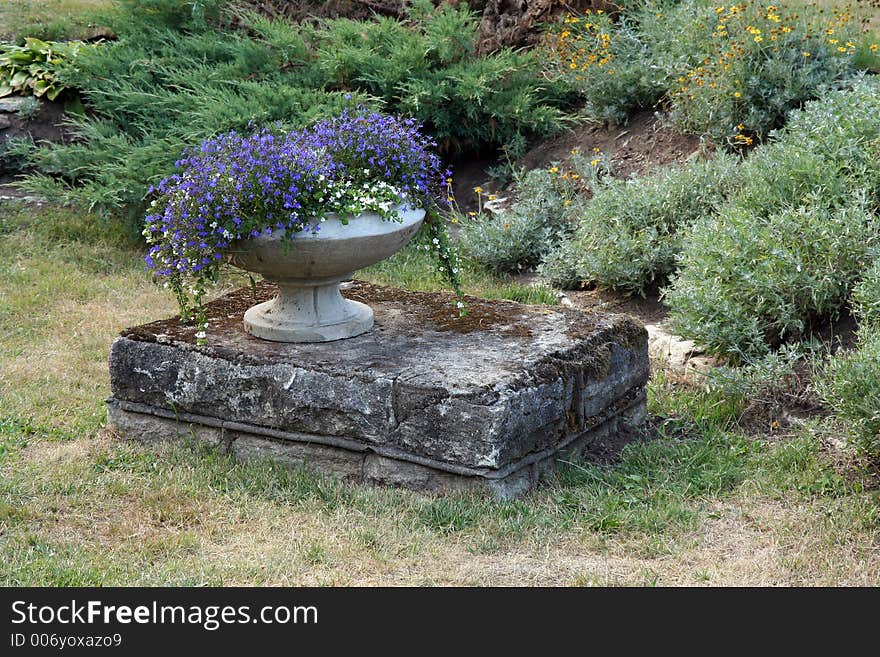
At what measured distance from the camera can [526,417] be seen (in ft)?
13.5

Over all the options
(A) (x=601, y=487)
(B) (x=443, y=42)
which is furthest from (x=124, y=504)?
(B) (x=443, y=42)

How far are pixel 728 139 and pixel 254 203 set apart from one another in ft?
12.6

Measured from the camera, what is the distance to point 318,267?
4.46 m

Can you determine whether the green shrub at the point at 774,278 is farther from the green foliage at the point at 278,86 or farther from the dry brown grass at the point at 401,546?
the green foliage at the point at 278,86

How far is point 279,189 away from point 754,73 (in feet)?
13.6

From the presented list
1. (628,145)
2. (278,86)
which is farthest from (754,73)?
(278,86)

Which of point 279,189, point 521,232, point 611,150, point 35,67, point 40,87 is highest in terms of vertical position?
point 279,189

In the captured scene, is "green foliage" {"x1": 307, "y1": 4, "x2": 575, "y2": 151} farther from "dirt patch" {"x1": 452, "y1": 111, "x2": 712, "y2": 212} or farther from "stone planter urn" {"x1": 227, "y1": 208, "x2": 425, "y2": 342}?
"stone planter urn" {"x1": 227, "y1": 208, "x2": 425, "y2": 342}

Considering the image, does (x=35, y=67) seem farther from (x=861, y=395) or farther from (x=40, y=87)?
(x=861, y=395)

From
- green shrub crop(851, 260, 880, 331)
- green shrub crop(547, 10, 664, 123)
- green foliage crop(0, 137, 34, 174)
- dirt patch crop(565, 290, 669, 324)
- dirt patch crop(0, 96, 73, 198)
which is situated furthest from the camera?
dirt patch crop(0, 96, 73, 198)

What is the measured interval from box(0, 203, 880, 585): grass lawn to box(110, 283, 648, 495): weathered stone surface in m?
0.14

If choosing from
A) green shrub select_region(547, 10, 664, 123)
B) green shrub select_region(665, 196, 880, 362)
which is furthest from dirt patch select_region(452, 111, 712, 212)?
green shrub select_region(665, 196, 880, 362)

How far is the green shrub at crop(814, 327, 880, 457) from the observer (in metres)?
3.90

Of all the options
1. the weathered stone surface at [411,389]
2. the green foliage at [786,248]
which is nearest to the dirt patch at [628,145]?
the green foliage at [786,248]
